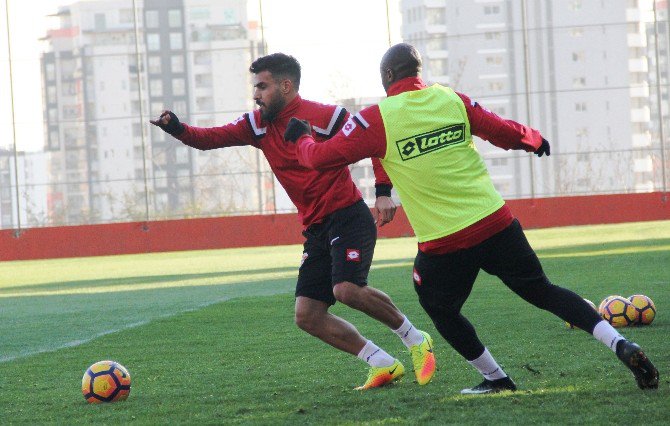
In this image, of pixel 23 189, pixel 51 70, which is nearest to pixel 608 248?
pixel 23 189

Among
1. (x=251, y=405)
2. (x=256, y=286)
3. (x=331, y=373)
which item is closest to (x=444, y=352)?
(x=331, y=373)

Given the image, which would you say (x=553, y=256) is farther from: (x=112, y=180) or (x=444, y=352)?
(x=112, y=180)

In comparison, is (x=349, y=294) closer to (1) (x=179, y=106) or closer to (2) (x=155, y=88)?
(1) (x=179, y=106)

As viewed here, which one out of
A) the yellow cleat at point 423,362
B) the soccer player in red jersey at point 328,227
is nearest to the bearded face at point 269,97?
the soccer player in red jersey at point 328,227

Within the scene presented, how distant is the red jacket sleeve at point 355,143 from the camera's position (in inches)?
223

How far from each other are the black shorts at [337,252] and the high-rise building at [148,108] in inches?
1051

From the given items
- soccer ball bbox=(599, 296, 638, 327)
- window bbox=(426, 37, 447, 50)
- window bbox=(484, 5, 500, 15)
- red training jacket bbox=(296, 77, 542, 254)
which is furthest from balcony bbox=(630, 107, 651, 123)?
red training jacket bbox=(296, 77, 542, 254)

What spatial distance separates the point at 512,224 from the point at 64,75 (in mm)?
31376

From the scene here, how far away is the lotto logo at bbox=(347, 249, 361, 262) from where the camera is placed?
6.47 metres

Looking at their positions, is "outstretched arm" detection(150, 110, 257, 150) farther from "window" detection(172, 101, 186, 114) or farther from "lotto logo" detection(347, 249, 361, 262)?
"window" detection(172, 101, 186, 114)

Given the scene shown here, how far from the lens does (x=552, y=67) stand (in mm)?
34562

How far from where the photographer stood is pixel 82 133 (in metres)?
35.1

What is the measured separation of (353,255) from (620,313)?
3038 mm

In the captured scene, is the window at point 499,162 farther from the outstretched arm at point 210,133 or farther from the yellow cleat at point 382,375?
the yellow cleat at point 382,375
